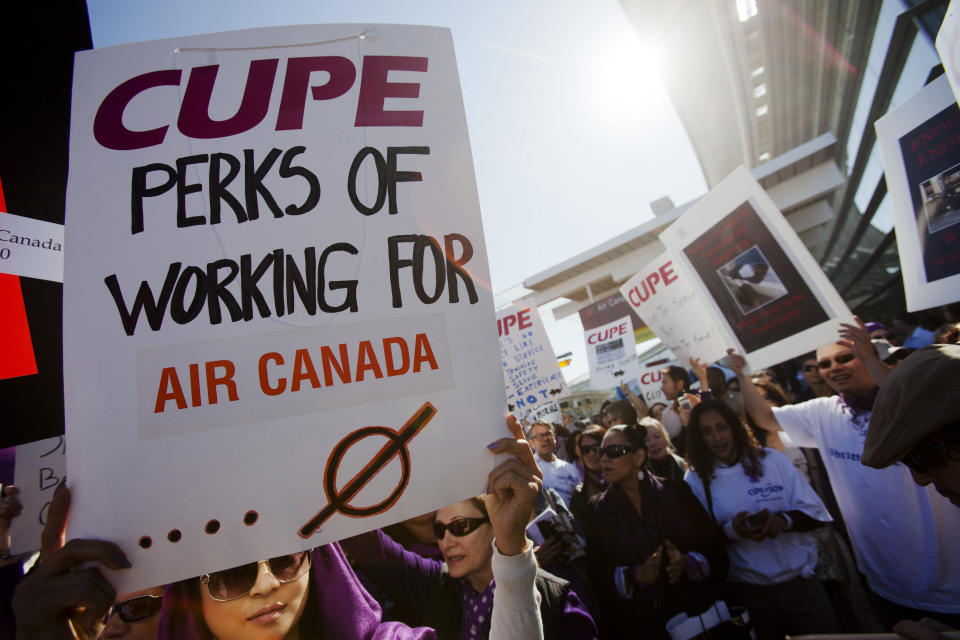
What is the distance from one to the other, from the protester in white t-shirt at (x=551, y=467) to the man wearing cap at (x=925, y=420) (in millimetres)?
2594

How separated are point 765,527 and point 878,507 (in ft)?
1.72

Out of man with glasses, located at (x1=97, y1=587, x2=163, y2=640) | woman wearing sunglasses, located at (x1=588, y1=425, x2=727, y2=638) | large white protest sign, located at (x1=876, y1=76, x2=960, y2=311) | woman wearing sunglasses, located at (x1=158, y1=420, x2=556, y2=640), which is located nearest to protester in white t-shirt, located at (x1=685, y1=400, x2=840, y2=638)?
woman wearing sunglasses, located at (x1=588, y1=425, x2=727, y2=638)

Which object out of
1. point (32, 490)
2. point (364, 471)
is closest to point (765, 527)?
point (364, 471)

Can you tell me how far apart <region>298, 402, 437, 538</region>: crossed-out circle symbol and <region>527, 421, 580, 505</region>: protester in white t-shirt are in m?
2.91

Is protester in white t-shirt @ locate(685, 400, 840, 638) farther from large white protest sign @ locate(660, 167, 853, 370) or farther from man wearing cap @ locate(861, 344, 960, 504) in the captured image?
man wearing cap @ locate(861, 344, 960, 504)

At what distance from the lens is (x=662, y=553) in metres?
2.40

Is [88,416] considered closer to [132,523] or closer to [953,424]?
[132,523]

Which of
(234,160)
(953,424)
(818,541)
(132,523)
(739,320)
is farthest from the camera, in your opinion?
(818,541)

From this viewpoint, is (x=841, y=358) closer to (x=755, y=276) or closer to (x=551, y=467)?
(x=755, y=276)

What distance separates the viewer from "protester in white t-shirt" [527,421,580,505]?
3838 mm

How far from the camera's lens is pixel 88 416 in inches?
35.7

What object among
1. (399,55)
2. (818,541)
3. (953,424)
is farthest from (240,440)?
(818,541)

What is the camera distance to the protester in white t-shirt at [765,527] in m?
2.41

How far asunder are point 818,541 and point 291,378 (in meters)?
3.87
